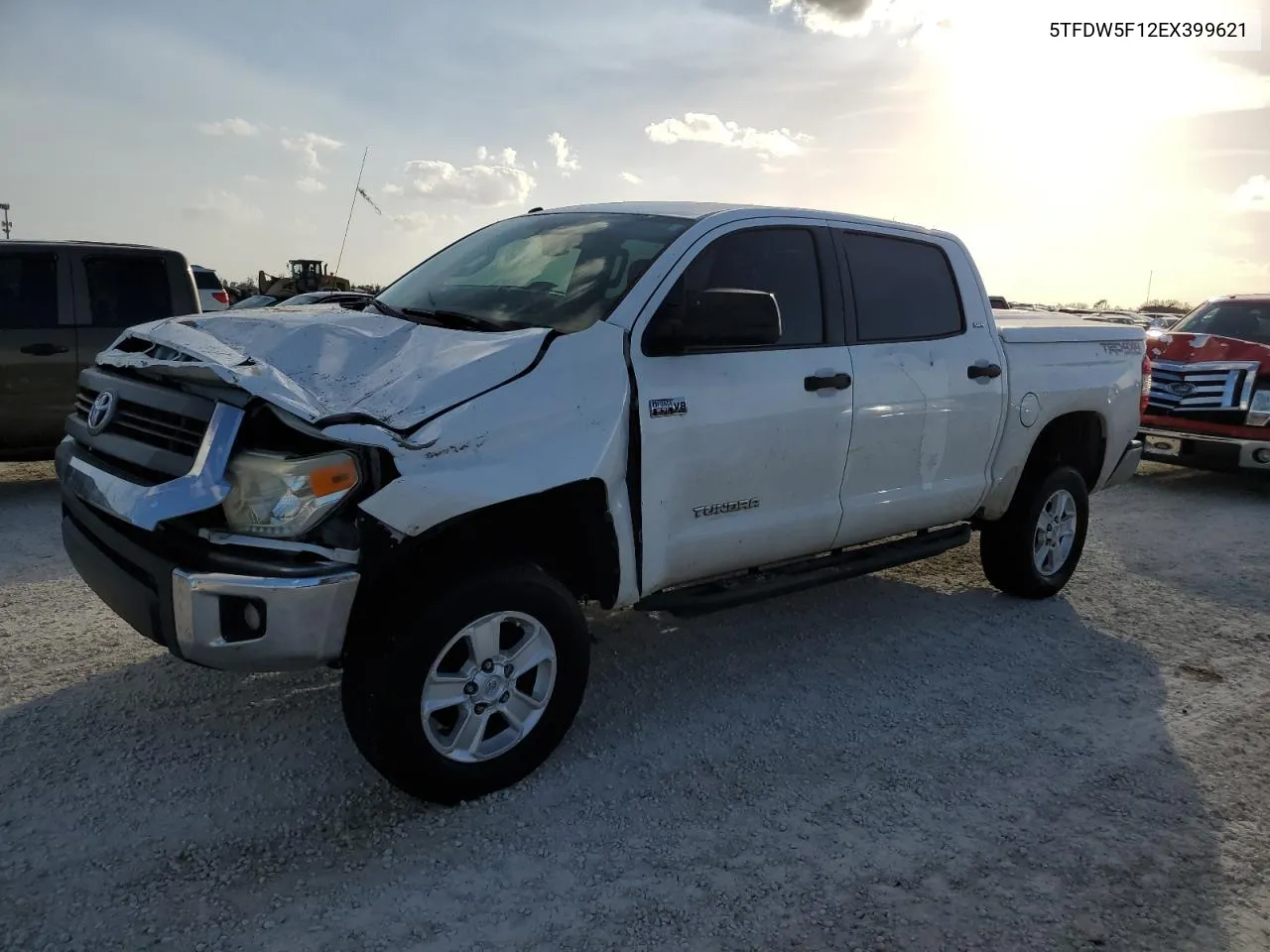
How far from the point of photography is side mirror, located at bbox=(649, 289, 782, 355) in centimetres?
351

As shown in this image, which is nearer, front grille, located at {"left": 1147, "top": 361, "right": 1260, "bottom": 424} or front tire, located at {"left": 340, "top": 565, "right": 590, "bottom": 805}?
front tire, located at {"left": 340, "top": 565, "right": 590, "bottom": 805}

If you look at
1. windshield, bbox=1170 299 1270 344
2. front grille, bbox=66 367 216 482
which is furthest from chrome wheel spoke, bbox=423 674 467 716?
windshield, bbox=1170 299 1270 344

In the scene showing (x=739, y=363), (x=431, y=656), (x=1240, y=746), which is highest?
(x=739, y=363)

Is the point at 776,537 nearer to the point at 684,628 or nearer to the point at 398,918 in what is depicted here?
the point at 684,628

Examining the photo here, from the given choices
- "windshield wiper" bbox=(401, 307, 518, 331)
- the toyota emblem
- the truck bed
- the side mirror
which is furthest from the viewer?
the truck bed

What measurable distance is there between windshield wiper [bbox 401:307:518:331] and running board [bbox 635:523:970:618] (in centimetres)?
112

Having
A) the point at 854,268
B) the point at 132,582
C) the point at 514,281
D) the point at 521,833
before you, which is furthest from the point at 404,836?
the point at 854,268

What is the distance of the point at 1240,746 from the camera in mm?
3879

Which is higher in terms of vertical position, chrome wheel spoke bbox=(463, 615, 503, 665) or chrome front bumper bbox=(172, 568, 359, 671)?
chrome front bumper bbox=(172, 568, 359, 671)

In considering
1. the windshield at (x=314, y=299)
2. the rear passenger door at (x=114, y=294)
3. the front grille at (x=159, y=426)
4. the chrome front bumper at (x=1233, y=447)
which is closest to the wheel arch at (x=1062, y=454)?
the windshield at (x=314, y=299)

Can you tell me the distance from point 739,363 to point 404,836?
203 centimetres

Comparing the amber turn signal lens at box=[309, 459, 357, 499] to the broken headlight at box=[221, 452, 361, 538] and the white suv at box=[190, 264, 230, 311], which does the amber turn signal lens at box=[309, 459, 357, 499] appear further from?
the white suv at box=[190, 264, 230, 311]

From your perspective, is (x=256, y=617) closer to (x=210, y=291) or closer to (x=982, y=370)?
(x=982, y=370)

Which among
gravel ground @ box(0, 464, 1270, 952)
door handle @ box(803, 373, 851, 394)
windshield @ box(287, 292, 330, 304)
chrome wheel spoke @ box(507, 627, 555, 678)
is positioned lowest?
gravel ground @ box(0, 464, 1270, 952)
